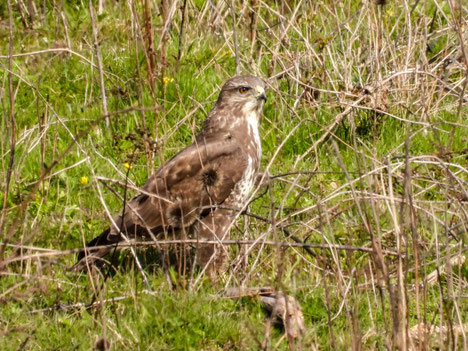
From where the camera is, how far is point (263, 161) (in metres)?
6.64

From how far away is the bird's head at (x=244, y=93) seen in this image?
625cm

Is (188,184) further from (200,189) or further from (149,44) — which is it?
(149,44)

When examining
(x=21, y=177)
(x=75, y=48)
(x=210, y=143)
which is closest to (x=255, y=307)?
(x=210, y=143)

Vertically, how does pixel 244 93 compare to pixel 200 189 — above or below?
above

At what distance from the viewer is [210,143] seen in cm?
604

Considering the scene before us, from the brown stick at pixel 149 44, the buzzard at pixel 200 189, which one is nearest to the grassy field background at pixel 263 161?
the brown stick at pixel 149 44

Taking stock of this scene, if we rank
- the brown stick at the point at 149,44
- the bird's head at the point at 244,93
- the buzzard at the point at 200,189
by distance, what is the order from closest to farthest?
the brown stick at the point at 149,44 → the buzzard at the point at 200,189 → the bird's head at the point at 244,93

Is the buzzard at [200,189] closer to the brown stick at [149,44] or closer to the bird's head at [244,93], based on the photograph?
the bird's head at [244,93]

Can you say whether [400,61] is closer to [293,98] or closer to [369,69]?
[369,69]

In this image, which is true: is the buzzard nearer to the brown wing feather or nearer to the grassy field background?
the brown wing feather

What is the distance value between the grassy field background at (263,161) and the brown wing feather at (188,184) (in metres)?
0.18

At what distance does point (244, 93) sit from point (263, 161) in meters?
0.58

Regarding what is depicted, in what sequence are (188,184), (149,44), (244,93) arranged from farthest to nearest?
(244,93) → (188,184) → (149,44)

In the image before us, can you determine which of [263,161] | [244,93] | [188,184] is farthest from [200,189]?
[263,161]
